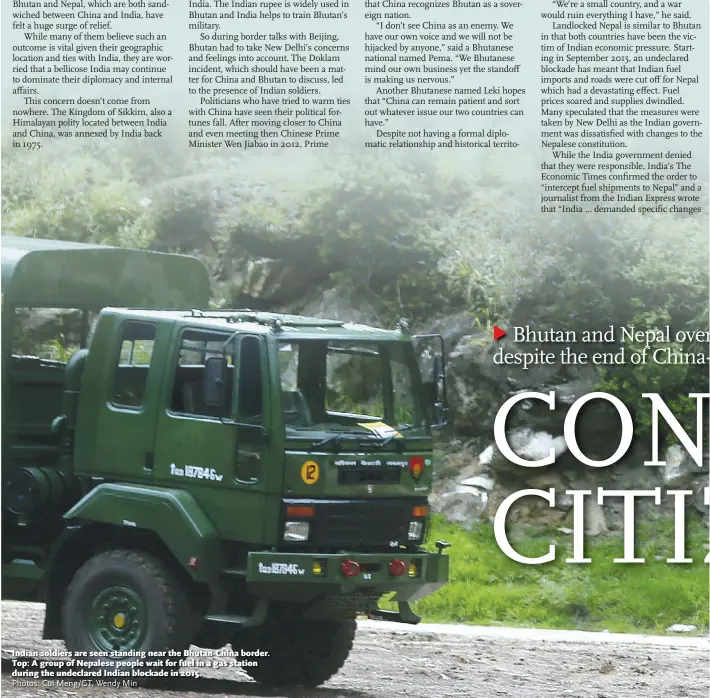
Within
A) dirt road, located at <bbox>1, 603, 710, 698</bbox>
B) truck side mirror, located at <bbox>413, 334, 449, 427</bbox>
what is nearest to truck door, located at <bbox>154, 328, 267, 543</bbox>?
truck side mirror, located at <bbox>413, 334, 449, 427</bbox>

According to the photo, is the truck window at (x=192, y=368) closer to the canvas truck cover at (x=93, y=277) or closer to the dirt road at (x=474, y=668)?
the canvas truck cover at (x=93, y=277)

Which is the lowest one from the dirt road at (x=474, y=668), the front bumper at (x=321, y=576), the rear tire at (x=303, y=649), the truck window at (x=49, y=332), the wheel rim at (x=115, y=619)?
the dirt road at (x=474, y=668)

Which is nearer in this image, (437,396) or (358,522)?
(358,522)

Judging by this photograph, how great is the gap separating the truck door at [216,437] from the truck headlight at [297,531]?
0.51ft

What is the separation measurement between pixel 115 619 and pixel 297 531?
129 centimetres

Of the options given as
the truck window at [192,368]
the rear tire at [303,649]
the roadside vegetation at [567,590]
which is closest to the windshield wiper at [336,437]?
the truck window at [192,368]

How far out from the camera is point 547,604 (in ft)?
37.1

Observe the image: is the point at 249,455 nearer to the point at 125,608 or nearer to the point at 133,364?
the point at 133,364

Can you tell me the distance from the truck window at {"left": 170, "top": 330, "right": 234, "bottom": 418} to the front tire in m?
0.94

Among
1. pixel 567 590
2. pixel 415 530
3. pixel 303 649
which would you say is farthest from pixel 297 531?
pixel 567 590

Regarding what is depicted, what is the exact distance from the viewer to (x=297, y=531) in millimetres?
7324

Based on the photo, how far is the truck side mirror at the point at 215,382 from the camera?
720 cm

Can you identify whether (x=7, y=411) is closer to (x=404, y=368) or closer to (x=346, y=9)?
(x=404, y=368)

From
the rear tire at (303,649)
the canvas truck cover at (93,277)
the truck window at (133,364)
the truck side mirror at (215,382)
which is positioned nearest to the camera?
the truck side mirror at (215,382)
